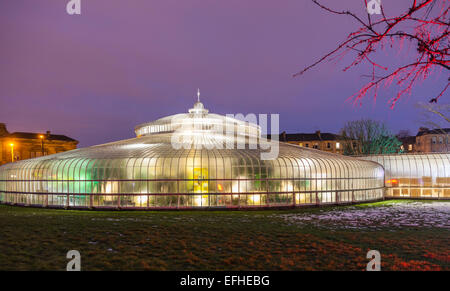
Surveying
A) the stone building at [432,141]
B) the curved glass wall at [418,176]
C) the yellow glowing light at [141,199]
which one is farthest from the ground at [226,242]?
the stone building at [432,141]

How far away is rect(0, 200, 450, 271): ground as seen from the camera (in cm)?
885

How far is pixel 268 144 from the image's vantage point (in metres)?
26.4

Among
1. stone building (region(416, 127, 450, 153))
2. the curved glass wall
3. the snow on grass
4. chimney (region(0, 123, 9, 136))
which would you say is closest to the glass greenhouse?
the snow on grass

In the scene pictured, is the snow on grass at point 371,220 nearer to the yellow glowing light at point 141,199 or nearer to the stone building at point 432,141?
the yellow glowing light at point 141,199

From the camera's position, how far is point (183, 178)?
21828 millimetres

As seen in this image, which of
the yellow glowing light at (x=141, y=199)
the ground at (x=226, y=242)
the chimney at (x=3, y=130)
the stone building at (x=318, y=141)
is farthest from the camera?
the stone building at (x=318, y=141)

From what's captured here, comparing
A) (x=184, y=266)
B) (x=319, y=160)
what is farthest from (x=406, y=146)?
(x=184, y=266)

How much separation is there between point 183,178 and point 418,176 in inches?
889

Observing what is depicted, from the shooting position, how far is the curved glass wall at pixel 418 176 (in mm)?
30531

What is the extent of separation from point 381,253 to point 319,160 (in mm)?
15052

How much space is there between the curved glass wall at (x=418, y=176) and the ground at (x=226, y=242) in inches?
566

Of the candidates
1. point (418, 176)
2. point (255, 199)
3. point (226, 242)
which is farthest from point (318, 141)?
point (226, 242)
